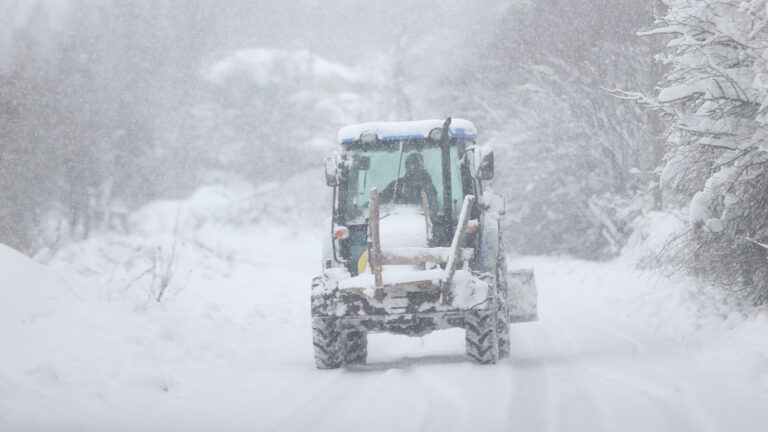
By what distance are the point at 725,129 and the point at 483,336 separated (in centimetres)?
287

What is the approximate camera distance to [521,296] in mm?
9523

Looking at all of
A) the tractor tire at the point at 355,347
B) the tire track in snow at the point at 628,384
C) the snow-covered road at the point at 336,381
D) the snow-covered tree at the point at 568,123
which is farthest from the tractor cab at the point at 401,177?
the snow-covered tree at the point at 568,123

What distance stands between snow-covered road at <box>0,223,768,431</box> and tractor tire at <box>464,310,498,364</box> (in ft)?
0.44

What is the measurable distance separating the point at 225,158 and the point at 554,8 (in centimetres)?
3636

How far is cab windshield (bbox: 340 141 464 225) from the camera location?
8.31m

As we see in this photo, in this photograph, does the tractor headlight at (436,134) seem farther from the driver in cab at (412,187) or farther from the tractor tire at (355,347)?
the tractor tire at (355,347)

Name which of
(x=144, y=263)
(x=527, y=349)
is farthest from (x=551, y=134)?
(x=527, y=349)

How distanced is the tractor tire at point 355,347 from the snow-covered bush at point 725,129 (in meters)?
3.50

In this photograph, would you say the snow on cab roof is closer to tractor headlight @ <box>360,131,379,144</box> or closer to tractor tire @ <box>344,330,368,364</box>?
tractor headlight @ <box>360,131,379,144</box>

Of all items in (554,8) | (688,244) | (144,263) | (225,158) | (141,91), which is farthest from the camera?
(225,158)

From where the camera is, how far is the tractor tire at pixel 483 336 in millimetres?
7508

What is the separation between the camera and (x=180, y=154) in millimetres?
53906

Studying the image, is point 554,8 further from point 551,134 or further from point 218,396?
point 218,396

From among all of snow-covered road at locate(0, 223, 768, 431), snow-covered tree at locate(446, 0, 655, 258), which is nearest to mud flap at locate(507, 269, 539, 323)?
snow-covered road at locate(0, 223, 768, 431)
